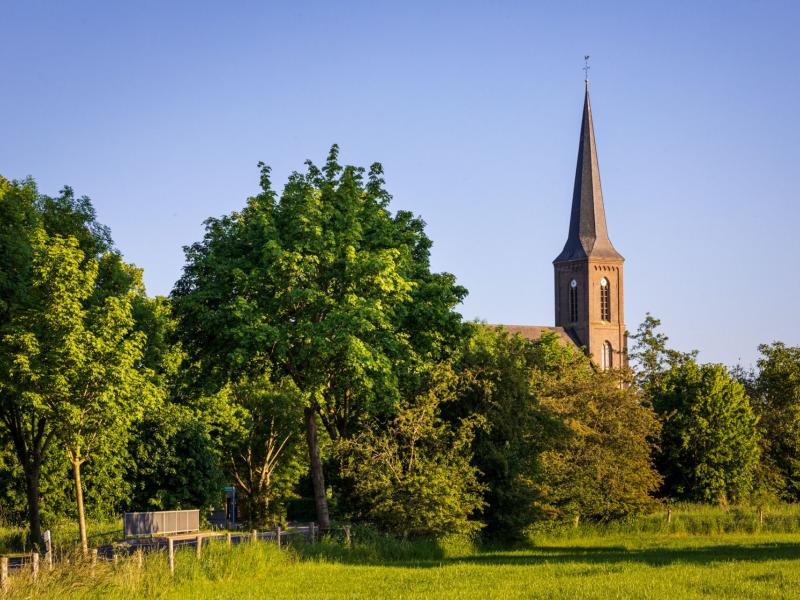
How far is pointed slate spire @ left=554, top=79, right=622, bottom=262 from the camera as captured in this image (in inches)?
4513

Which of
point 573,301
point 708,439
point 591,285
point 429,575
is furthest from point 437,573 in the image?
point 573,301

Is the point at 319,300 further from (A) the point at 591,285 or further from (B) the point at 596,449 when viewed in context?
(A) the point at 591,285

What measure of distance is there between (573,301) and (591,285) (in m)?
4.21

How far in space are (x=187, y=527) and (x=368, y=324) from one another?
13555 mm

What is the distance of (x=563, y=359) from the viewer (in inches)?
1845

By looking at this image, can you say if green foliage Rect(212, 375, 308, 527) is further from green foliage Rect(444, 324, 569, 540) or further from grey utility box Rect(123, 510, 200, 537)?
green foliage Rect(444, 324, 569, 540)

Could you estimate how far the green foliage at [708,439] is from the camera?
173 feet

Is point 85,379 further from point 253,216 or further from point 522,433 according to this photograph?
point 522,433

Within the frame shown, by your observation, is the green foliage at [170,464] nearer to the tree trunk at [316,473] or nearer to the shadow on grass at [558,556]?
the tree trunk at [316,473]

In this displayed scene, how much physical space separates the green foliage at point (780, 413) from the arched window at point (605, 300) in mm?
64720

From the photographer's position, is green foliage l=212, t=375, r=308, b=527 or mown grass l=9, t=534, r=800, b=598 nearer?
mown grass l=9, t=534, r=800, b=598

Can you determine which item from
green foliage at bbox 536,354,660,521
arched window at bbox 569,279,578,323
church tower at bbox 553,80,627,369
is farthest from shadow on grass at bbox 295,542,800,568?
arched window at bbox 569,279,578,323

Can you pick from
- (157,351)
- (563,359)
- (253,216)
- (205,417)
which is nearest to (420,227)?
(253,216)

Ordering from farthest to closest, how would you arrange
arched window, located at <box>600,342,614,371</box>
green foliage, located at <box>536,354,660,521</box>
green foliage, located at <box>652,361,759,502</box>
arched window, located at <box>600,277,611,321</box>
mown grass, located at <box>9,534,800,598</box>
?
arched window, located at <box>600,342,614,371</box> < arched window, located at <box>600,277,611,321</box> < green foliage, located at <box>652,361,759,502</box> < green foliage, located at <box>536,354,660,521</box> < mown grass, located at <box>9,534,800,598</box>
